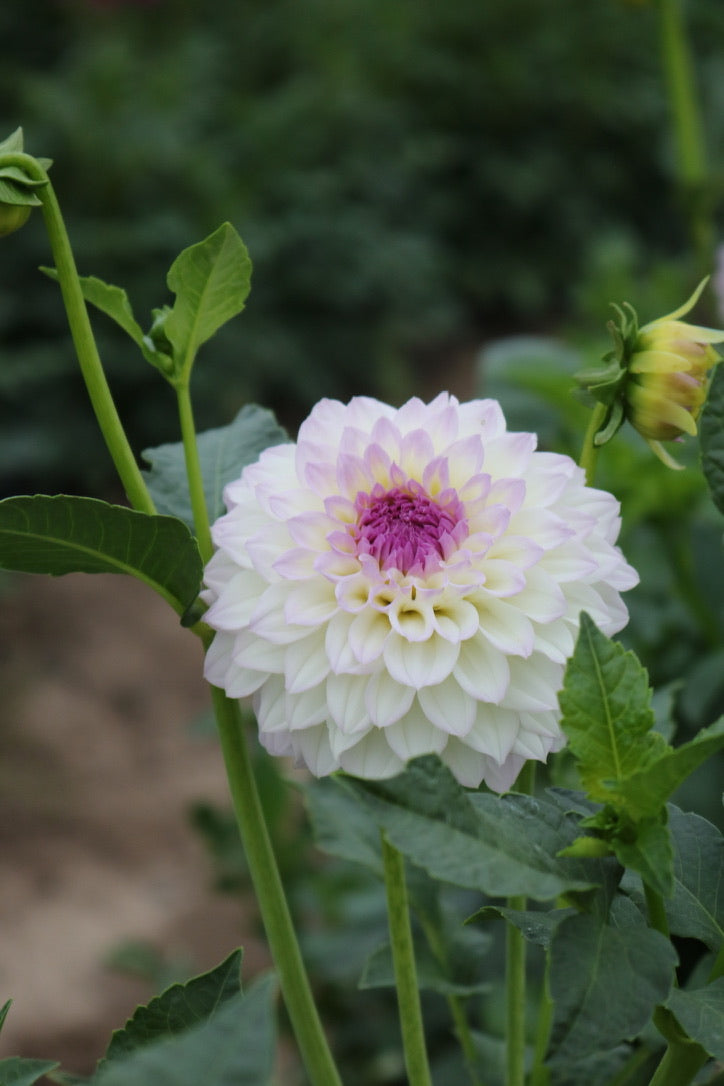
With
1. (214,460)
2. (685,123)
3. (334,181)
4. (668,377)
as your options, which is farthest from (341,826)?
(334,181)

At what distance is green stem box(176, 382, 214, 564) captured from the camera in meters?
0.48

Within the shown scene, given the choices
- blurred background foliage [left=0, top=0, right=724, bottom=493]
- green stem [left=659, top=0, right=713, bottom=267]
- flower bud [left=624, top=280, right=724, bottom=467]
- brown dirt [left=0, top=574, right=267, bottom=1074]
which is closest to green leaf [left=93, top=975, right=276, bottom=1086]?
flower bud [left=624, top=280, right=724, bottom=467]

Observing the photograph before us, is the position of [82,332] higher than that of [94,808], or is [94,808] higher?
[82,332]

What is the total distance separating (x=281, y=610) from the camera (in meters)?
0.43

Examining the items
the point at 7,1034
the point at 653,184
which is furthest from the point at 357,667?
the point at 653,184

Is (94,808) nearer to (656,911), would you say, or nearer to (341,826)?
(341,826)

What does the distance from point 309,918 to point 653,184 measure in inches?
130

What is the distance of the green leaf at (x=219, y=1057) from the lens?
288 millimetres

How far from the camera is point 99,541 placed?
455 millimetres

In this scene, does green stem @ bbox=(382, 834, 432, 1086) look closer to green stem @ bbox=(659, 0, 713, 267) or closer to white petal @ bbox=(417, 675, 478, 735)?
white petal @ bbox=(417, 675, 478, 735)

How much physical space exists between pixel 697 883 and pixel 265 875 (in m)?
0.18

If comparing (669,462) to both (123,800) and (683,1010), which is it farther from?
(123,800)

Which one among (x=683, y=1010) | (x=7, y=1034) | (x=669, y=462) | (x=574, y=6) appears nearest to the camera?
(x=683, y=1010)

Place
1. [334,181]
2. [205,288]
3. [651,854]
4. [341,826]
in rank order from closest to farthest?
[651,854] < [205,288] < [341,826] < [334,181]
